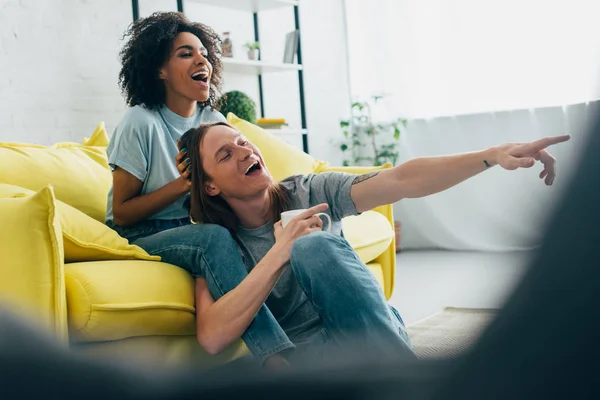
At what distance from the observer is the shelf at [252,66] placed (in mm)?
3879

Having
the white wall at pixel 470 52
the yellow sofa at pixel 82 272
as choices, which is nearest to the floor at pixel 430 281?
the yellow sofa at pixel 82 272

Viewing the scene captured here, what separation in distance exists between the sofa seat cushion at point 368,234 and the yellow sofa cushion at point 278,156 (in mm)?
353

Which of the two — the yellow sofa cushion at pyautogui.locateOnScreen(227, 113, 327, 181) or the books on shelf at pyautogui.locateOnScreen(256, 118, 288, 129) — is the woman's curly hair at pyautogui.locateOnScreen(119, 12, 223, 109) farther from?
the books on shelf at pyautogui.locateOnScreen(256, 118, 288, 129)

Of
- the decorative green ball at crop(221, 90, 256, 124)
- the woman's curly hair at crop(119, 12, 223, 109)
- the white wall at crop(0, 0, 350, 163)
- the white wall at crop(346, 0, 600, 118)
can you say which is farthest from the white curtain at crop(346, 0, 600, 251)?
the woman's curly hair at crop(119, 12, 223, 109)

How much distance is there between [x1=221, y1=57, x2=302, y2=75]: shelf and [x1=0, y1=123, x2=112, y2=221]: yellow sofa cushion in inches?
71.3

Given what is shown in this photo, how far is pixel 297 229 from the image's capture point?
1.30 m

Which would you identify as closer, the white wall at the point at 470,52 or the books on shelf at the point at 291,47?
the white wall at the point at 470,52

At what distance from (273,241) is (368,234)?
919 mm

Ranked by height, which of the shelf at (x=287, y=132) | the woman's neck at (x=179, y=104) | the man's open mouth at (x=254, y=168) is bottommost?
the man's open mouth at (x=254, y=168)

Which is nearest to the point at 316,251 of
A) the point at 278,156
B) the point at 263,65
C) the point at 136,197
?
the point at 136,197

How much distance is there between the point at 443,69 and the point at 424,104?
0.27 meters

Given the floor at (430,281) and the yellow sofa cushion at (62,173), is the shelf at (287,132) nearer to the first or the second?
the floor at (430,281)

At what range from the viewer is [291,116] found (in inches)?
185

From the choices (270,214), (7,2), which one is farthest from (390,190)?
(7,2)
